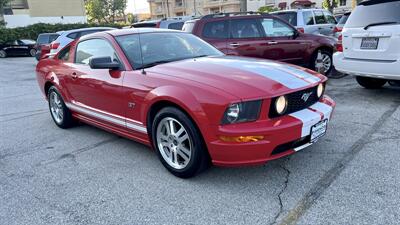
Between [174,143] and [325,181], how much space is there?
148cm

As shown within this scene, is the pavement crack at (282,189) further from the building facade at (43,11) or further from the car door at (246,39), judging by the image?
the building facade at (43,11)

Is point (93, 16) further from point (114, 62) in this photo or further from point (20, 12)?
point (114, 62)

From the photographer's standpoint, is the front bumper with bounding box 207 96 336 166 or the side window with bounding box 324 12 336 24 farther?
the side window with bounding box 324 12 336 24

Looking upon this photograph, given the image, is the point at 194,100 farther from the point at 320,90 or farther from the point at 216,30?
the point at 216,30

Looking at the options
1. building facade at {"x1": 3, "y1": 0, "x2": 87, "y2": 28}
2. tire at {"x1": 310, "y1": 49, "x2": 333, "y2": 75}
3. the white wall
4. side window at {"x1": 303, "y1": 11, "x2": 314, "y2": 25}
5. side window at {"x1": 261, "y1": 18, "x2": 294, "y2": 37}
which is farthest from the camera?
building facade at {"x1": 3, "y1": 0, "x2": 87, "y2": 28}

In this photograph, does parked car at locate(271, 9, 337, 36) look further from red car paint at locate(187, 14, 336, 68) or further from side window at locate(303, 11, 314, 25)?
red car paint at locate(187, 14, 336, 68)

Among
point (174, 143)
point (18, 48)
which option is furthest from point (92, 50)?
point (18, 48)

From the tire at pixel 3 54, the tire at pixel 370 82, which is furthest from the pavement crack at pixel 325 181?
the tire at pixel 3 54

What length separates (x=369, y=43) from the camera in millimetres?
5672

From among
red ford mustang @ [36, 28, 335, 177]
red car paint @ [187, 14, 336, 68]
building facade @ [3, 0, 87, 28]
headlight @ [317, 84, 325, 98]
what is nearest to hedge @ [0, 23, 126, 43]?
building facade @ [3, 0, 87, 28]

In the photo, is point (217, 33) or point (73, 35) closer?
point (217, 33)

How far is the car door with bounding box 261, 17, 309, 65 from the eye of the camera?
26.3 feet

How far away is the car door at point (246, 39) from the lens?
310 inches

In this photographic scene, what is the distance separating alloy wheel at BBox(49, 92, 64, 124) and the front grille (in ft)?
11.8
